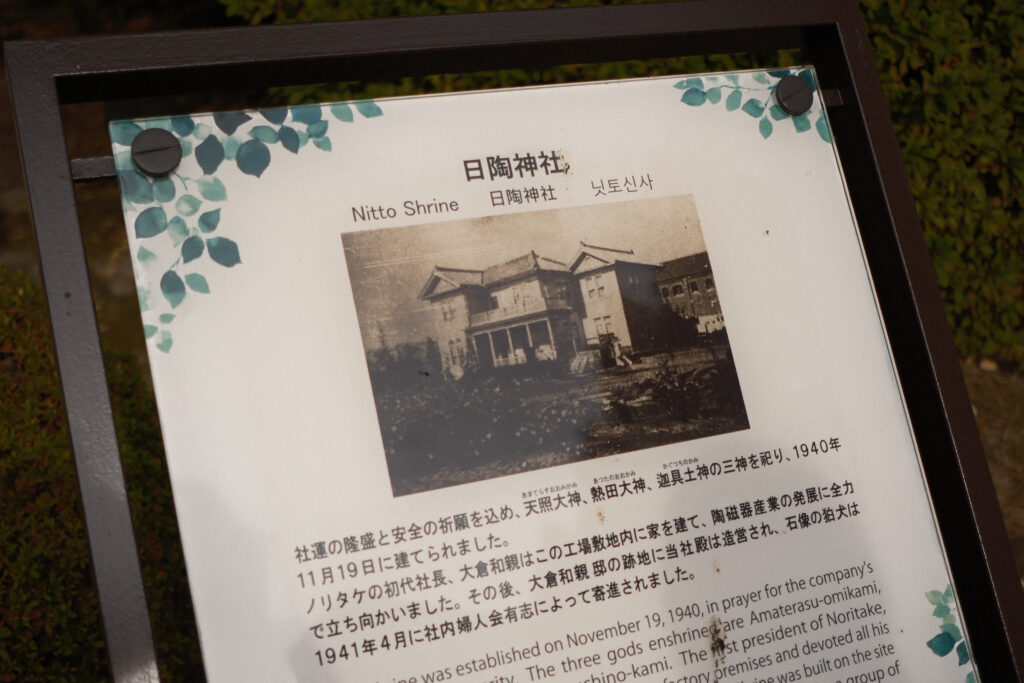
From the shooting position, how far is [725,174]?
1.45m

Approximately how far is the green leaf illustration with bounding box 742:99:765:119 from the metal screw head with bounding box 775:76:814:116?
0.04 metres

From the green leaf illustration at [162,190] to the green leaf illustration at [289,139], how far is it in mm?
173

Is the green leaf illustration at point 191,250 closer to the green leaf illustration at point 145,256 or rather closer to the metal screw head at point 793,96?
the green leaf illustration at point 145,256

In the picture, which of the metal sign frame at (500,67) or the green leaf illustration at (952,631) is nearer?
the metal sign frame at (500,67)

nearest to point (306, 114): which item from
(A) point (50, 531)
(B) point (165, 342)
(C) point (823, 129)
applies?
(B) point (165, 342)

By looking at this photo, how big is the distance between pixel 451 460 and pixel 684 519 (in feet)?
1.22

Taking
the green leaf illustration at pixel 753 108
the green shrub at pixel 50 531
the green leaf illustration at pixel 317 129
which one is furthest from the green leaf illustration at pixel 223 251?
the green leaf illustration at pixel 753 108

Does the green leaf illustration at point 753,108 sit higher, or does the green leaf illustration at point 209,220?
the green leaf illustration at point 753,108

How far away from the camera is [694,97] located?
1.46 meters

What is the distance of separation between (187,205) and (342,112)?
0.88 feet

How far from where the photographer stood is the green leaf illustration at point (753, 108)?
1.50 m

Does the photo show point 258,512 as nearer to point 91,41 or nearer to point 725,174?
point 91,41

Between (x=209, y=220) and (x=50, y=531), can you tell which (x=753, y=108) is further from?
(x=50, y=531)

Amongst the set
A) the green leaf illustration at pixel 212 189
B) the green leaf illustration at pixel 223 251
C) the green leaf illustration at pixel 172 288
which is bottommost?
the green leaf illustration at pixel 172 288
